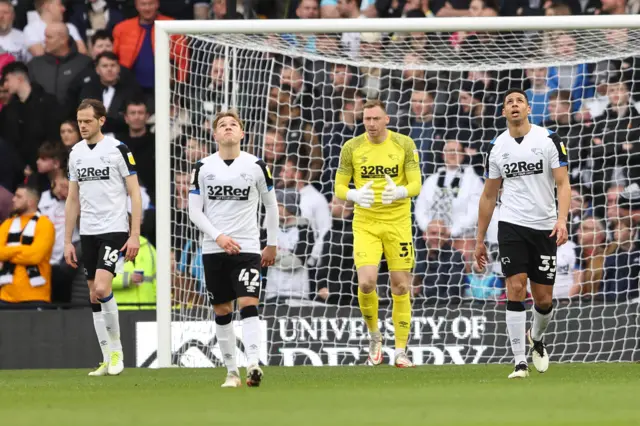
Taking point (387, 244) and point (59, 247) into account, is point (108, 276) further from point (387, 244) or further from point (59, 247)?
point (59, 247)

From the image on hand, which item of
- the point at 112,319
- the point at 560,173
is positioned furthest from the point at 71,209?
the point at 560,173

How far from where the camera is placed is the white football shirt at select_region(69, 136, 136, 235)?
35.8 ft

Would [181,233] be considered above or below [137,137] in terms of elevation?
below

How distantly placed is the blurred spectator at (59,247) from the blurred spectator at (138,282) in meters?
0.57

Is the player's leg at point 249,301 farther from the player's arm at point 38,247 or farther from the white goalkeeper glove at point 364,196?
the player's arm at point 38,247

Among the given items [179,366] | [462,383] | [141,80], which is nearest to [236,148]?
[462,383]

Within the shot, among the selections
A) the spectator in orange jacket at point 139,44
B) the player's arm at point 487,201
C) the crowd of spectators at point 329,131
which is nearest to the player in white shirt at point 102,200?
the crowd of spectators at point 329,131

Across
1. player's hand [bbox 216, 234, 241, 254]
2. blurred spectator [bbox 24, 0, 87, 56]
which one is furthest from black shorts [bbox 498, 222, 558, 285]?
blurred spectator [bbox 24, 0, 87, 56]

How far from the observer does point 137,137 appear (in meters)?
15.5

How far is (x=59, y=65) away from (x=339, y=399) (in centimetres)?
930

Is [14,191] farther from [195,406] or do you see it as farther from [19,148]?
[195,406]

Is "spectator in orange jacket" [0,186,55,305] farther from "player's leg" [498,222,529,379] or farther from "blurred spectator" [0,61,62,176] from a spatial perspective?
"player's leg" [498,222,529,379]

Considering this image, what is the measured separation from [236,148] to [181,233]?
4.89 meters

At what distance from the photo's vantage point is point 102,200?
35.8ft
